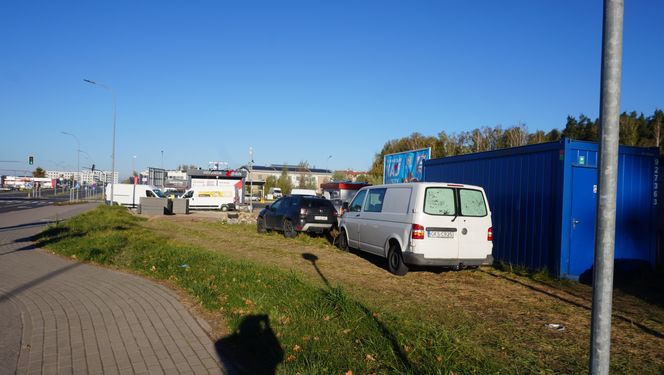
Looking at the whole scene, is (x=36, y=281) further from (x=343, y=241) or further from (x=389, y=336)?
(x=343, y=241)

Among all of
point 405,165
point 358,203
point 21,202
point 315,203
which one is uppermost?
point 405,165

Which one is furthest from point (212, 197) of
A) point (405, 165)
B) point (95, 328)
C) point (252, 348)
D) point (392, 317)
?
point (252, 348)

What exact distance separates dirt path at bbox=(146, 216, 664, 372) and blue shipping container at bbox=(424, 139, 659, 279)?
28.8 inches

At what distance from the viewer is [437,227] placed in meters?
9.02

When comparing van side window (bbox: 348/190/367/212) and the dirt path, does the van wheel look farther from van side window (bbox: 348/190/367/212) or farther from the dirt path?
van side window (bbox: 348/190/367/212)

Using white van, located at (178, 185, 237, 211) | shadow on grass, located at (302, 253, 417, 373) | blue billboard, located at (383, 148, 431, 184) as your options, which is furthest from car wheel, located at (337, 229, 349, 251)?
white van, located at (178, 185, 237, 211)

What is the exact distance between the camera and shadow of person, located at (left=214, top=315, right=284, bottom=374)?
15.2ft

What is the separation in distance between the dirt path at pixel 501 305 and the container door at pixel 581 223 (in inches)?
25.5

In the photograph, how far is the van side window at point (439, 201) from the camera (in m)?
9.18

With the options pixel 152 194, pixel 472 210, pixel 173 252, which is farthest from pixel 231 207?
pixel 472 210

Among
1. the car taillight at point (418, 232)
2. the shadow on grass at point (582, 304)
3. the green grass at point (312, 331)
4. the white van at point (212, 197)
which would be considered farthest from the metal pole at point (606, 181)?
the white van at point (212, 197)

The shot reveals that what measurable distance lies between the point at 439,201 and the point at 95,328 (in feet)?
20.2

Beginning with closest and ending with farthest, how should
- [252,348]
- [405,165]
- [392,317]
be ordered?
[252,348]
[392,317]
[405,165]

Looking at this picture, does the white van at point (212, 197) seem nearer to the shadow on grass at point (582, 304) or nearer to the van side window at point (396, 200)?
the van side window at point (396, 200)
